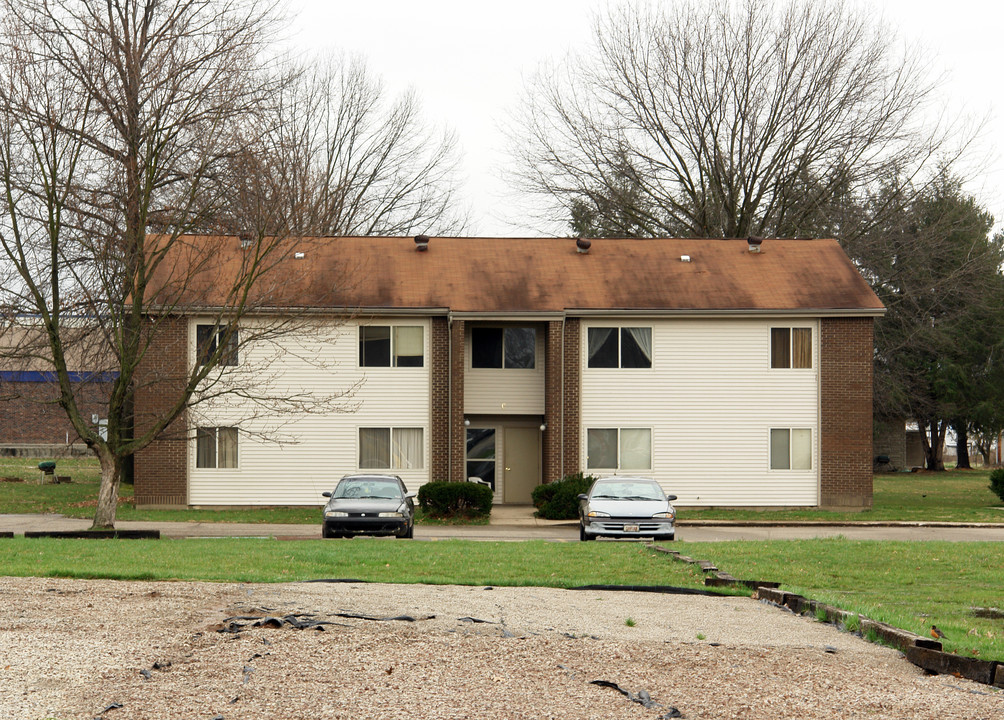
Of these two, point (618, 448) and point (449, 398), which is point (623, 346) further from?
point (449, 398)

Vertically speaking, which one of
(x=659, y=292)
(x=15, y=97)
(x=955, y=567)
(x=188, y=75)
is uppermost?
(x=188, y=75)

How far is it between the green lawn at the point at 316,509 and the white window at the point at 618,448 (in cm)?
193

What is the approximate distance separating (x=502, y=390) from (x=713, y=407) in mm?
6053

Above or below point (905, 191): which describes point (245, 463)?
below

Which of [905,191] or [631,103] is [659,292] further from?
[905,191]

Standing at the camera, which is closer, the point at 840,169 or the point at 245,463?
the point at 245,463

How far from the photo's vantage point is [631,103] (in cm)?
4531

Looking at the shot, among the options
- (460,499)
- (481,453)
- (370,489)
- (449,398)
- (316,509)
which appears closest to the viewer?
(370,489)

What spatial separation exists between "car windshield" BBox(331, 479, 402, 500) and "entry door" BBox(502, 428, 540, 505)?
32.8 ft

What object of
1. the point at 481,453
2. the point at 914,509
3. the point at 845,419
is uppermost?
the point at 845,419

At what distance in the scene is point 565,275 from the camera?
33438 mm

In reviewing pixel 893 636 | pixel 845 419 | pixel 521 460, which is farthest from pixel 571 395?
pixel 893 636

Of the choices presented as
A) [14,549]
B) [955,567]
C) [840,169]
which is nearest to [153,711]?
[14,549]

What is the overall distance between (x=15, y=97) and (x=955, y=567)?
18690 mm
